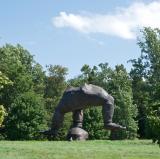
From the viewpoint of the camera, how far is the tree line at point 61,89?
173 ft

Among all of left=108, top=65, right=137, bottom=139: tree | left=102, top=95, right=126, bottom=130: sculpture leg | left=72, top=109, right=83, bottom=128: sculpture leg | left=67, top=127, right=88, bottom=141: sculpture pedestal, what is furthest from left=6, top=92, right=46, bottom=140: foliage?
left=102, top=95, right=126, bottom=130: sculpture leg

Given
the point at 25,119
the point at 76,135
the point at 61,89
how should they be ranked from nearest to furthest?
the point at 76,135 → the point at 25,119 → the point at 61,89

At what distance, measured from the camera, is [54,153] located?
69.5 feet

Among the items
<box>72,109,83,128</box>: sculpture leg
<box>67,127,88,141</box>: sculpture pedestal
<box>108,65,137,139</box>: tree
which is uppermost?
<box>108,65,137,139</box>: tree

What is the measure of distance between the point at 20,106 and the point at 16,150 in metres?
30.9

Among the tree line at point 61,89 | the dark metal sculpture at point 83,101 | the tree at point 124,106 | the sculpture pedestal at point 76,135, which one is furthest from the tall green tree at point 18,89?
the sculpture pedestal at point 76,135

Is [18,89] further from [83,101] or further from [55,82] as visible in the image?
[83,101]

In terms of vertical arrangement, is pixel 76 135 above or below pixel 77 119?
below

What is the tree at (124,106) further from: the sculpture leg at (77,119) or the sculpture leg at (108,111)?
the sculpture leg at (108,111)

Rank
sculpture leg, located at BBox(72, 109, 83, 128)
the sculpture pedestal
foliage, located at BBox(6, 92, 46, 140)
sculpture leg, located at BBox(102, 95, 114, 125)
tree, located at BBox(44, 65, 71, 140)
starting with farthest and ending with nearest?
1. tree, located at BBox(44, 65, 71, 140)
2. foliage, located at BBox(6, 92, 46, 140)
3. sculpture leg, located at BBox(72, 109, 83, 128)
4. sculpture leg, located at BBox(102, 95, 114, 125)
5. the sculpture pedestal

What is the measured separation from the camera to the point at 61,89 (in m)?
69.0

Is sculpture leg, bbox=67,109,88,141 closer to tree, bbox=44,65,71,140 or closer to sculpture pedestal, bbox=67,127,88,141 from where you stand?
sculpture pedestal, bbox=67,127,88,141

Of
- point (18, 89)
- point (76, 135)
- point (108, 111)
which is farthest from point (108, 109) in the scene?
point (18, 89)

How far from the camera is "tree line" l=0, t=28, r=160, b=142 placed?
52812mm
